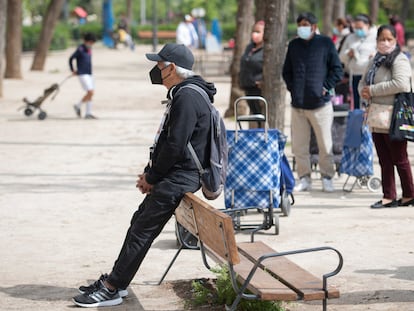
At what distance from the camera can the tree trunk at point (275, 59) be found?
13.2 metres

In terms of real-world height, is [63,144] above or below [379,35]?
below

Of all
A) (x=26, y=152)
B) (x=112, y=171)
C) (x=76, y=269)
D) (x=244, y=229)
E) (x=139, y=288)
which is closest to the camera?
(x=139, y=288)

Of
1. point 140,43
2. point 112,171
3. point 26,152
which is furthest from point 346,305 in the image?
point 140,43

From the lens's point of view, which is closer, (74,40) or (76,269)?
(76,269)

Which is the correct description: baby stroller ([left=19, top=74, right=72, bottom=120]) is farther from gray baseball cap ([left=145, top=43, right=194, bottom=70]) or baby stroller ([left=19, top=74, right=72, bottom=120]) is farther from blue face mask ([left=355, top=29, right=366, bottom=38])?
gray baseball cap ([left=145, top=43, right=194, bottom=70])

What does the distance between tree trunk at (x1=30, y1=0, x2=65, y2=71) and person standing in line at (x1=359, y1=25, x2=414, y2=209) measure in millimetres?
26045

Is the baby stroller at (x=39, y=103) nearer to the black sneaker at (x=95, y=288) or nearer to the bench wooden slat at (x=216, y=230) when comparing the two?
the black sneaker at (x=95, y=288)

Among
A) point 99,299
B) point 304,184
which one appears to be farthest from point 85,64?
point 99,299

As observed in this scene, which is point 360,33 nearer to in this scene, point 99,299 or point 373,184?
A: point 373,184

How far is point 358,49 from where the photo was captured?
56.2 ft

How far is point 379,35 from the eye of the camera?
10891 millimetres

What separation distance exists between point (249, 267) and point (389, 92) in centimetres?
447

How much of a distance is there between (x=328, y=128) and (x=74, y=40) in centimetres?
6632

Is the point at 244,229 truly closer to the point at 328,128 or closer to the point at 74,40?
the point at 328,128
